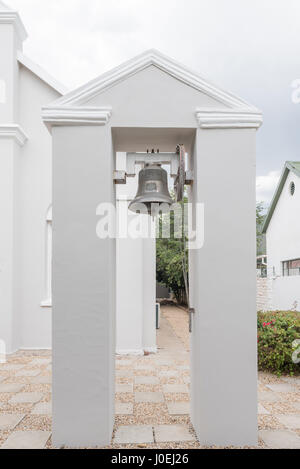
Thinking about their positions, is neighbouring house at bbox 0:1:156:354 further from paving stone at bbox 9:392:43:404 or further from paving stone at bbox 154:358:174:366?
paving stone at bbox 9:392:43:404

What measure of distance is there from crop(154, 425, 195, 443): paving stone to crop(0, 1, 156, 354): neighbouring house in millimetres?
3690

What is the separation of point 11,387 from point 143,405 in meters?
2.19

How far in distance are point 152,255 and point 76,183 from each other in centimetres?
455

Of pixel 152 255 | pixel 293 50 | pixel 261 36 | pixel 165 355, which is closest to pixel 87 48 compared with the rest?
pixel 261 36

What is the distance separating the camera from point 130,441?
3588 millimetres

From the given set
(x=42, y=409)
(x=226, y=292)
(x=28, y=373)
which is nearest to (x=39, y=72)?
(x=28, y=373)

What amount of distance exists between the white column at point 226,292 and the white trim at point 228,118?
0.19 feet

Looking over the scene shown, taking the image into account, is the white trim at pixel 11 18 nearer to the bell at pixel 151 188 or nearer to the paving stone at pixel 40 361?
the bell at pixel 151 188

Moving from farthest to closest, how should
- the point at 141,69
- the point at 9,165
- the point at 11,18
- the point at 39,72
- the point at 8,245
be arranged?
the point at 39,72 → the point at 11,18 → the point at 9,165 → the point at 8,245 → the point at 141,69

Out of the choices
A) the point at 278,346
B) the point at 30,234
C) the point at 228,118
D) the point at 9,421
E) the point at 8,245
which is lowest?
the point at 9,421

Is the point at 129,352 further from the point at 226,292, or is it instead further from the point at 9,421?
the point at 226,292

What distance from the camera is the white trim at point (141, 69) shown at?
141 inches

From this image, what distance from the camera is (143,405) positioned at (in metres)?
4.74

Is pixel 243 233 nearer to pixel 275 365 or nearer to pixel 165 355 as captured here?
pixel 275 365
